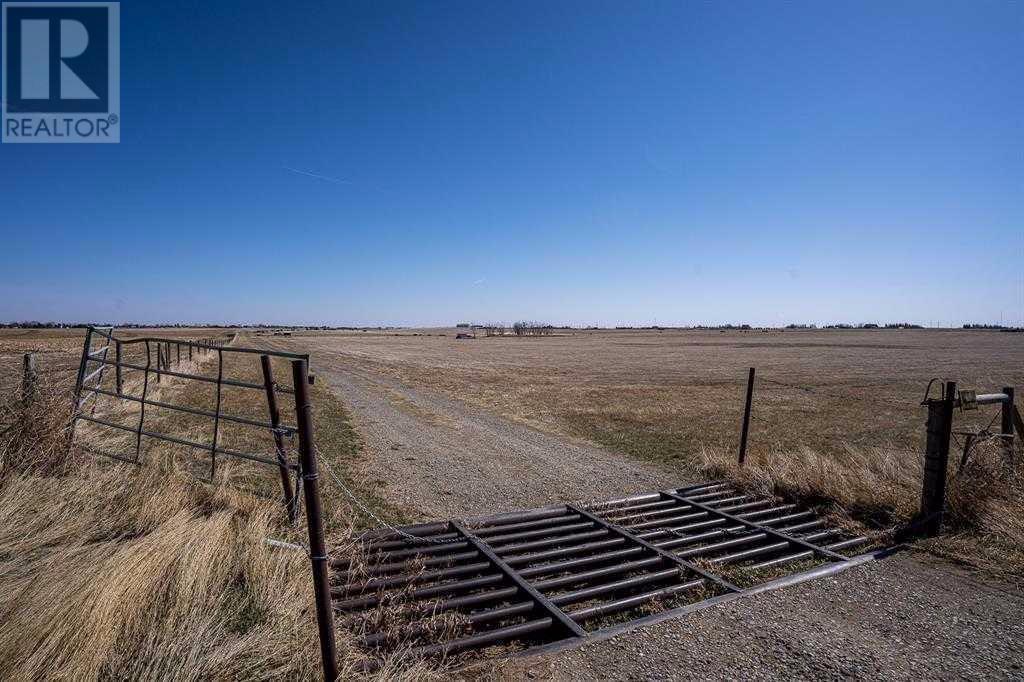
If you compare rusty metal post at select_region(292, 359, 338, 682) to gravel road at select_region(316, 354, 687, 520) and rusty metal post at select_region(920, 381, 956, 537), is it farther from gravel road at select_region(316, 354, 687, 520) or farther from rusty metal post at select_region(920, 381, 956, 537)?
rusty metal post at select_region(920, 381, 956, 537)

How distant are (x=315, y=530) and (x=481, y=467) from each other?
661 centimetres

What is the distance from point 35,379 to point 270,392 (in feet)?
11.5

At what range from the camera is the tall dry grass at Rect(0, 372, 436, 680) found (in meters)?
3.05

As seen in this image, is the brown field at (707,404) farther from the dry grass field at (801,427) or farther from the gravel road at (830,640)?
the gravel road at (830,640)

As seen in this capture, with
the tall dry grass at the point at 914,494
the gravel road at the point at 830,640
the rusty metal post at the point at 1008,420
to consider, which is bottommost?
the gravel road at the point at 830,640

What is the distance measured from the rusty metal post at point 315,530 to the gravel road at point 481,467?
363 centimetres

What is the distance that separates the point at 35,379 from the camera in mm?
6793

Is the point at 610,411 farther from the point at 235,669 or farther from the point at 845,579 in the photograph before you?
the point at 235,669

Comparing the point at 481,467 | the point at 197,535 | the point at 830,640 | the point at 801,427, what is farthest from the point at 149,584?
the point at 801,427

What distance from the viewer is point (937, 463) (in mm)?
6055

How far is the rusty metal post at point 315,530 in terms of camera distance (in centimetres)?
296

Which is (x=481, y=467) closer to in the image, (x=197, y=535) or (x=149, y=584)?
(x=197, y=535)

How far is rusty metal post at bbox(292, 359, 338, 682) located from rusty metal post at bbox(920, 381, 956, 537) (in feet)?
20.5

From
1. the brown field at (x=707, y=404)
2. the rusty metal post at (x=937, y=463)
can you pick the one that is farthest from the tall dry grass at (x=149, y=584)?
the brown field at (x=707, y=404)
